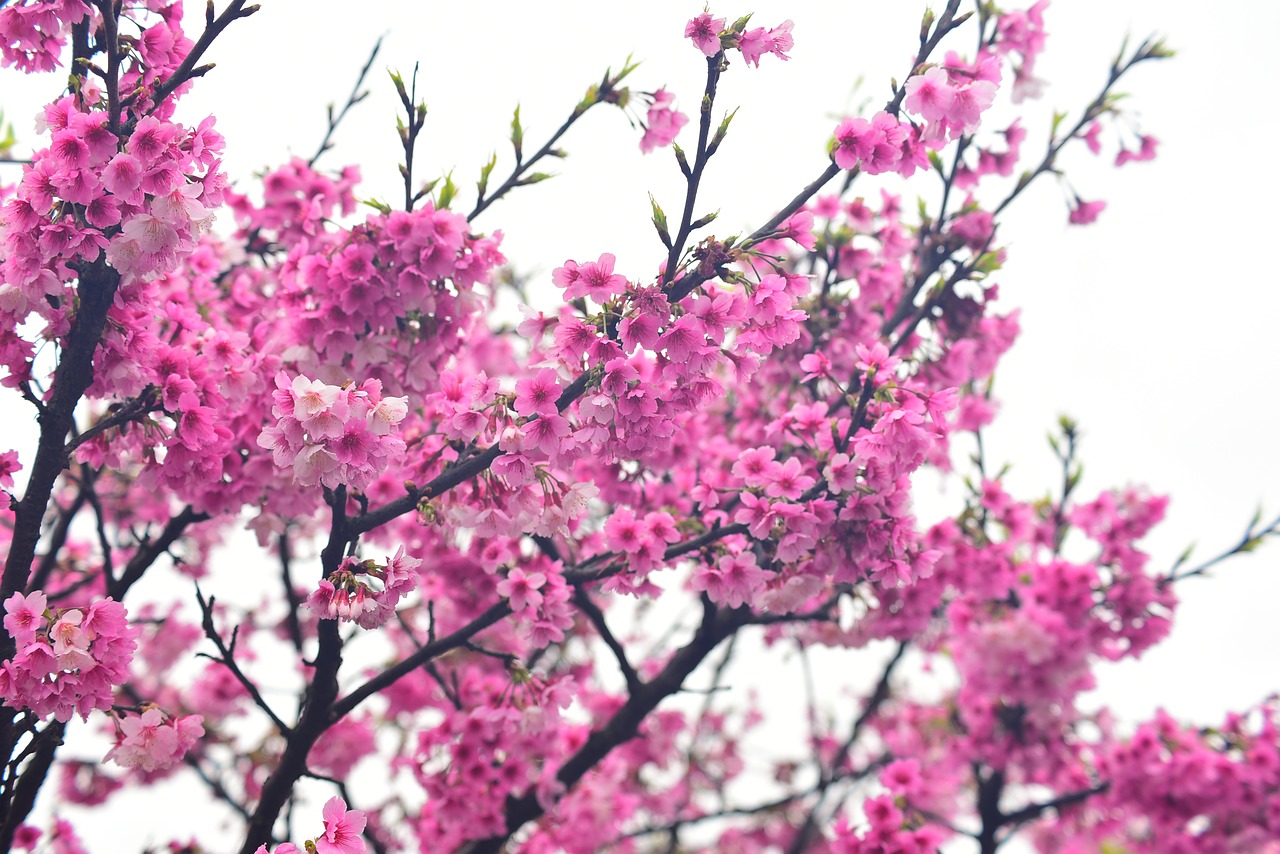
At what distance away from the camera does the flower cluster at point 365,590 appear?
2.83 meters

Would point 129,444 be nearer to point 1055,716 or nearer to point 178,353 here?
point 178,353

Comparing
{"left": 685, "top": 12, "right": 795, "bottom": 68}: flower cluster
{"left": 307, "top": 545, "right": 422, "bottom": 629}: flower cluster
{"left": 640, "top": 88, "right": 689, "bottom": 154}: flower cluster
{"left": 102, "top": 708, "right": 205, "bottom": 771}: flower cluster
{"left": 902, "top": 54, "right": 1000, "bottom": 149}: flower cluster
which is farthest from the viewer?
{"left": 640, "top": 88, "right": 689, "bottom": 154}: flower cluster

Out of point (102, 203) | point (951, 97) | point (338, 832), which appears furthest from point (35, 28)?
point (951, 97)

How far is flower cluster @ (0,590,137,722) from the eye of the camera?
2689 millimetres

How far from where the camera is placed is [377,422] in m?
2.83

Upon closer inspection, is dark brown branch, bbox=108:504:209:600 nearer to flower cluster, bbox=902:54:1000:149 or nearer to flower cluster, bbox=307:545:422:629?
flower cluster, bbox=307:545:422:629

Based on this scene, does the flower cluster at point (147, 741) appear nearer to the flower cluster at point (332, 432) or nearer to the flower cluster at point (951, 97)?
the flower cluster at point (332, 432)

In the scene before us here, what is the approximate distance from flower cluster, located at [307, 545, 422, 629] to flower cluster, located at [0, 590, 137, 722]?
65cm

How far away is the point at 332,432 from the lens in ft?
9.11

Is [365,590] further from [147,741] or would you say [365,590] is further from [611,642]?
[611,642]

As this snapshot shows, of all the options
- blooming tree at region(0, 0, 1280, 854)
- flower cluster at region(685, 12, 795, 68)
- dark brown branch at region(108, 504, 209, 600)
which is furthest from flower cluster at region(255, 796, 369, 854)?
flower cluster at region(685, 12, 795, 68)

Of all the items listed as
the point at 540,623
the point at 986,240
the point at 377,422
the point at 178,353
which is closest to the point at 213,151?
the point at 178,353

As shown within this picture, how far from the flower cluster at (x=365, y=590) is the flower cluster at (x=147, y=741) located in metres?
0.80

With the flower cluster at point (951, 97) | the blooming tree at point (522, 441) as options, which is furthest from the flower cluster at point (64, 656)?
the flower cluster at point (951, 97)
